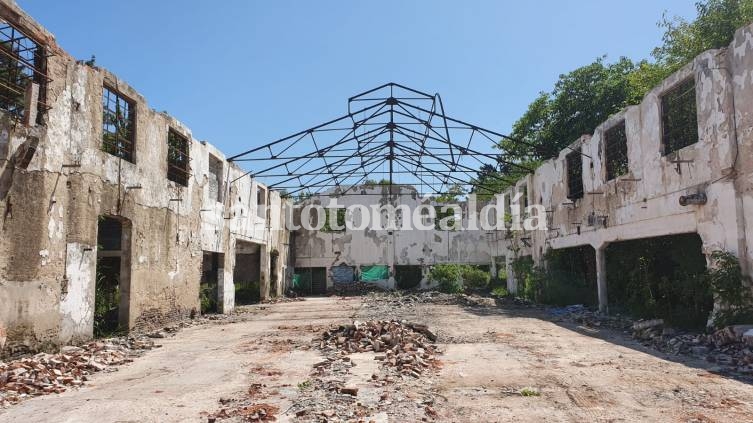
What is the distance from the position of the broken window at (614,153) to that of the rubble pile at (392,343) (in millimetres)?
7397

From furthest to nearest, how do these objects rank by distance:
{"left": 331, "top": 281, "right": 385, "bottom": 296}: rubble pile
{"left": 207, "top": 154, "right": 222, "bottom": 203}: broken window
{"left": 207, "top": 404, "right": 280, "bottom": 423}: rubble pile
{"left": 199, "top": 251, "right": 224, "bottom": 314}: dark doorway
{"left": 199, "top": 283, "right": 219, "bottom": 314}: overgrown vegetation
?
{"left": 331, "top": 281, "right": 385, "bottom": 296}: rubble pile
{"left": 207, "top": 154, "right": 222, "bottom": 203}: broken window
{"left": 199, "top": 251, "right": 224, "bottom": 314}: dark doorway
{"left": 199, "top": 283, "right": 219, "bottom": 314}: overgrown vegetation
{"left": 207, "top": 404, "right": 280, "bottom": 423}: rubble pile

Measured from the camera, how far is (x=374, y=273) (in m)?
31.0

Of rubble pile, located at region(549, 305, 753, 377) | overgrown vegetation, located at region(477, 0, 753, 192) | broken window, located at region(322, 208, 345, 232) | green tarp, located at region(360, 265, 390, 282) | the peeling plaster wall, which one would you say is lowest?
rubble pile, located at region(549, 305, 753, 377)

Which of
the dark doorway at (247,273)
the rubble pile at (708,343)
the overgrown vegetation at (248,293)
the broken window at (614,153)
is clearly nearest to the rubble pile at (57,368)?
the rubble pile at (708,343)

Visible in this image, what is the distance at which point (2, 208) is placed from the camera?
774cm

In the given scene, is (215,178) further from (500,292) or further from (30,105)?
(500,292)

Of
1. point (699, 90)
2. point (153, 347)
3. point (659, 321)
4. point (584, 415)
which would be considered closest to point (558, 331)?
point (659, 321)

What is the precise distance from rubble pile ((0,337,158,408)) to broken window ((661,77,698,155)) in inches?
454

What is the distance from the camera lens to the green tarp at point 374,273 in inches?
1214

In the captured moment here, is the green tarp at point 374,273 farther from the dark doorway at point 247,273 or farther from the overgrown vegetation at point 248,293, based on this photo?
the overgrown vegetation at point 248,293

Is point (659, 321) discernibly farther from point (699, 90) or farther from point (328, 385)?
point (328, 385)

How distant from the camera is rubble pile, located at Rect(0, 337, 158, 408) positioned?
6512 mm

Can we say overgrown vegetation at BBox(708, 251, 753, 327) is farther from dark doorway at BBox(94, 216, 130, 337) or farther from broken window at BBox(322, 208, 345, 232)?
broken window at BBox(322, 208, 345, 232)

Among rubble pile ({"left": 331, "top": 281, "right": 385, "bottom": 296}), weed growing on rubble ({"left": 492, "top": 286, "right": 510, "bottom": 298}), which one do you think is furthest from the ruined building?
rubble pile ({"left": 331, "top": 281, "right": 385, "bottom": 296})
